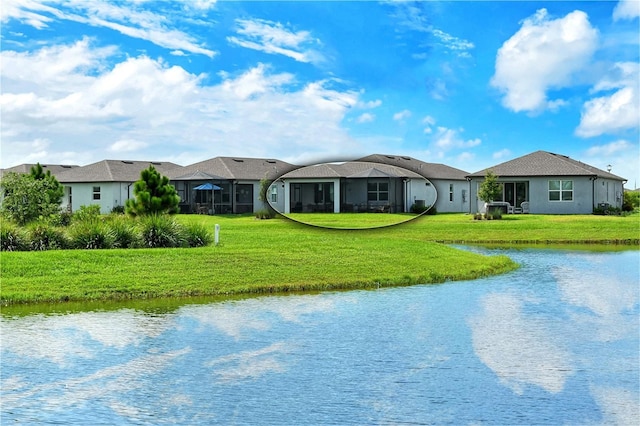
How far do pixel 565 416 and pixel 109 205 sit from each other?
1837 inches

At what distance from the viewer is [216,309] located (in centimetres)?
1548

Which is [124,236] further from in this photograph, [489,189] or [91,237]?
[489,189]

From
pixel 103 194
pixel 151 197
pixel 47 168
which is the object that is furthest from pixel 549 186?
pixel 47 168

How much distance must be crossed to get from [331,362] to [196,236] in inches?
476

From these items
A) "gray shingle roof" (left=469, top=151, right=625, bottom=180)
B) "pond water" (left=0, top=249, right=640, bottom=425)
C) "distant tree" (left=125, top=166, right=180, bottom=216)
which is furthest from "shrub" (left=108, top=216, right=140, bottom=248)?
"gray shingle roof" (left=469, top=151, right=625, bottom=180)

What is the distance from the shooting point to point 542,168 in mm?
45219

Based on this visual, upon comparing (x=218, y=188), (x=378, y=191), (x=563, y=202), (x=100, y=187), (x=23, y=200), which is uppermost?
(x=100, y=187)

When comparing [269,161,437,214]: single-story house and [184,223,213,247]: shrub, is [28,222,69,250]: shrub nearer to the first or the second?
[184,223,213,247]: shrub

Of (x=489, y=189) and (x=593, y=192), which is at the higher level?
(x=489, y=189)

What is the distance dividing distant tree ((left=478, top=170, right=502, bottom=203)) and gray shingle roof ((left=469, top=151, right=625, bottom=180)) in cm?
253

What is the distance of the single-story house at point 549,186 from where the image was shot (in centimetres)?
4347

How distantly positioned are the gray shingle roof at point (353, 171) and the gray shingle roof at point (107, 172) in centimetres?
4994

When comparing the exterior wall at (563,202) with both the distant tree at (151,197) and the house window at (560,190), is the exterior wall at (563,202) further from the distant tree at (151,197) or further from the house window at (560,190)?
the distant tree at (151,197)

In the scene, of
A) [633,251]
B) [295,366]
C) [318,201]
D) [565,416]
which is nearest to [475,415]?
[565,416]
